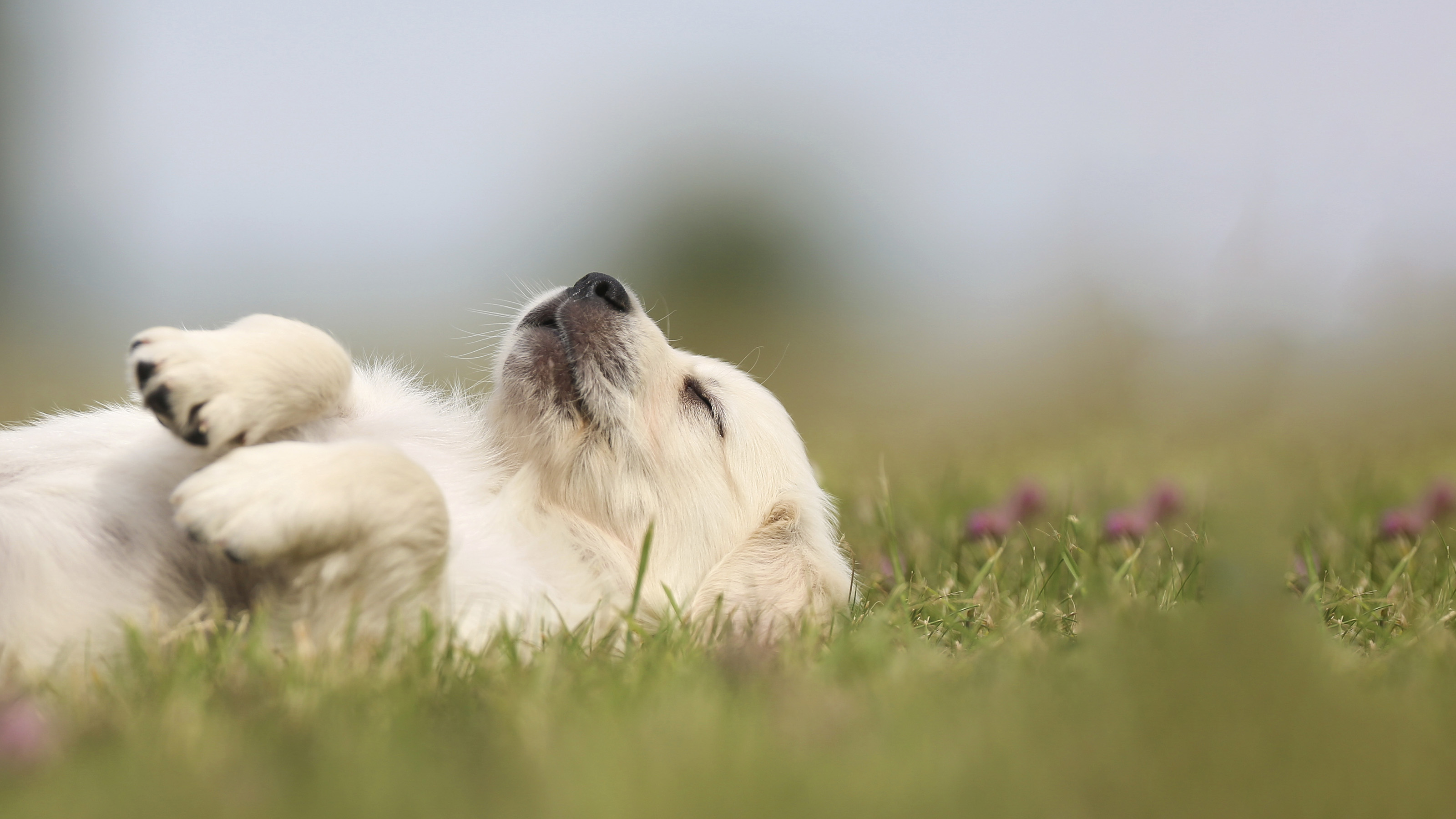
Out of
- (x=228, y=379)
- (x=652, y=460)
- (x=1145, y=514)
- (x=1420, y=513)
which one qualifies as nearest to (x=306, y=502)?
(x=228, y=379)

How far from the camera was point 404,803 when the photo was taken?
1.24 meters

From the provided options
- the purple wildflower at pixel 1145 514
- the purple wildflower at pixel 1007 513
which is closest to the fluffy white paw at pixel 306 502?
the purple wildflower at pixel 1007 513

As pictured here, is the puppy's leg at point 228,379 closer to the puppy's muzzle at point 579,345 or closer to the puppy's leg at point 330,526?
the puppy's leg at point 330,526

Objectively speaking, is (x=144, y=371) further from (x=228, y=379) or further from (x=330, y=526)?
(x=330, y=526)

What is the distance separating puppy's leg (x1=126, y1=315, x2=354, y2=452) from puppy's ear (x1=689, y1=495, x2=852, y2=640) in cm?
111

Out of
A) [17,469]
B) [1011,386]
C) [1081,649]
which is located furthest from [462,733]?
[1011,386]

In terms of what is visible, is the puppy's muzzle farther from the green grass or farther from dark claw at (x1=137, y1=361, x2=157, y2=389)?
dark claw at (x1=137, y1=361, x2=157, y2=389)

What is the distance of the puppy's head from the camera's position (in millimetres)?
2873

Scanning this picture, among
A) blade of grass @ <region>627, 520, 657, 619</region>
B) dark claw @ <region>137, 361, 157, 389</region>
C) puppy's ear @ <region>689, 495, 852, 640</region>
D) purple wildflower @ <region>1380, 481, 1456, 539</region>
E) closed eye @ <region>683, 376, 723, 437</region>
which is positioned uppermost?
dark claw @ <region>137, 361, 157, 389</region>

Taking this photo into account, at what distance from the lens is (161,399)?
7.32 ft

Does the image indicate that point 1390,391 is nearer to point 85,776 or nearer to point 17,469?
point 85,776

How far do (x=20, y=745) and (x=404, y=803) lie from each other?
60 centimetres

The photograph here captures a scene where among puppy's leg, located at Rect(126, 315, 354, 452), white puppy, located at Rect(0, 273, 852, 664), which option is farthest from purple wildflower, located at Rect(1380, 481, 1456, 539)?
puppy's leg, located at Rect(126, 315, 354, 452)

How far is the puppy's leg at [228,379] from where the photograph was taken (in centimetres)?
225
